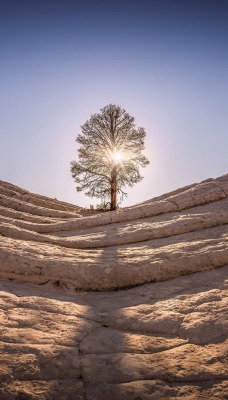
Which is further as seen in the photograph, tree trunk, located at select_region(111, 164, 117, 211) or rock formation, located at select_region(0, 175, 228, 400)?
tree trunk, located at select_region(111, 164, 117, 211)

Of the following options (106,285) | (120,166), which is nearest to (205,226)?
(106,285)

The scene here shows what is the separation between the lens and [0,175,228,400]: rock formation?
2.59 meters

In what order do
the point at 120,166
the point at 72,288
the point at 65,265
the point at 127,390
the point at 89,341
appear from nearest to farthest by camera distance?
the point at 127,390 → the point at 89,341 → the point at 72,288 → the point at 65,265 → the point at 120,166

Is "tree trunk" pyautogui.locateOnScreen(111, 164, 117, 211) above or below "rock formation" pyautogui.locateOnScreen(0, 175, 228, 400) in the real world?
above

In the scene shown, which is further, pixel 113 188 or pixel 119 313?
pixel 113 188

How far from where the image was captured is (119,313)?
13.7 ft

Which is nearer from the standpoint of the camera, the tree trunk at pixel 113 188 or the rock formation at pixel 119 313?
the rock formation at pixel 119 313

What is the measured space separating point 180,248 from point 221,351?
344cm

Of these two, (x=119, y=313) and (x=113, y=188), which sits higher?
(x=113, y=188)

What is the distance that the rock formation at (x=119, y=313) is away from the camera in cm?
259

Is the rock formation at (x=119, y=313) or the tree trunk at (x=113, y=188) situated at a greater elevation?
the tree trunk at (x=113, y=188)

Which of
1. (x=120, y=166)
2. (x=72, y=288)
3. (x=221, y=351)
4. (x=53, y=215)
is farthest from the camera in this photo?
(x=120, y=166)

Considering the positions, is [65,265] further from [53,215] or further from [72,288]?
[53,215]

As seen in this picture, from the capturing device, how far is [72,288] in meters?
5.34
